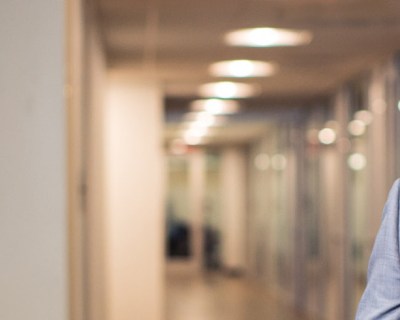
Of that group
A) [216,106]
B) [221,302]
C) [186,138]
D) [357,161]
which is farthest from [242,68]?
[186,138]

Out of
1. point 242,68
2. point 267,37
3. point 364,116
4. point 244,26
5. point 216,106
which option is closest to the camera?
point 244,26

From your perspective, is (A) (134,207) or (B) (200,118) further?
(B) (200,118)

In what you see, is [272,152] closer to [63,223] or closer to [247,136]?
[247,136]

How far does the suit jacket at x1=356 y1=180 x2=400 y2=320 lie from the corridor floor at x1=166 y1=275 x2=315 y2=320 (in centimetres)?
1026

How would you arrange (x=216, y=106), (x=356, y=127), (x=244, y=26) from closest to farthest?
(x=244, y=26), (x=356, y=127), (x=216, y=106)

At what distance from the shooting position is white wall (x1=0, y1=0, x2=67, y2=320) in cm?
343

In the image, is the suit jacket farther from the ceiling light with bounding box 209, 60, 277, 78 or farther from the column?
the column

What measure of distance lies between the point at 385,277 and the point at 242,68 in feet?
23.8

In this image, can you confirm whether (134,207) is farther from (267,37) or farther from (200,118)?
(200,118)

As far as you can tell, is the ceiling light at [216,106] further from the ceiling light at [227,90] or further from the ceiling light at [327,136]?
the ceiling light at [327,136]

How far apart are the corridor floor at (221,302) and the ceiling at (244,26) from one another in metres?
3.97

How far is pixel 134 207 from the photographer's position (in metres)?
9.66

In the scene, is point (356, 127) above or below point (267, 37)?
below

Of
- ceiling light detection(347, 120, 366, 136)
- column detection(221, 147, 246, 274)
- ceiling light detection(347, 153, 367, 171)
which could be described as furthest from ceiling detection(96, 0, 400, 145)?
column detection(221, 147, 246, 274)
